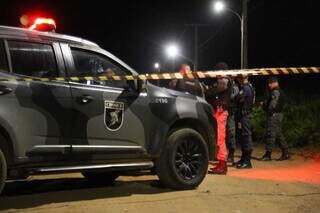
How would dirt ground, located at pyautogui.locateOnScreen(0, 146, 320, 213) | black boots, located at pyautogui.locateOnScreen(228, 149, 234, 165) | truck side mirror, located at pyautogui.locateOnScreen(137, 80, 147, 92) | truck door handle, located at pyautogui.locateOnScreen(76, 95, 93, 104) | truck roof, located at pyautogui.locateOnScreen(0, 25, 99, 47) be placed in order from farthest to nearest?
black boots, located at pyautogui.locateOnScreen(228, 149, 234, 165) → truck side mirror, located at pyautogui.locateOnScreen(137, 80, 147, 92) → truck door handle, located at pyautogui.locateOnScreen(76, 95, 93, 104) → dirt ground, located at pyautogui.locateOnScreen(0, 146, 320, 213) → truck roof, located at pyautogui.locateOnScreen(0, 25, 99, 47)

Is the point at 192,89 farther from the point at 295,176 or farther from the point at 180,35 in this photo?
the point at 180,35

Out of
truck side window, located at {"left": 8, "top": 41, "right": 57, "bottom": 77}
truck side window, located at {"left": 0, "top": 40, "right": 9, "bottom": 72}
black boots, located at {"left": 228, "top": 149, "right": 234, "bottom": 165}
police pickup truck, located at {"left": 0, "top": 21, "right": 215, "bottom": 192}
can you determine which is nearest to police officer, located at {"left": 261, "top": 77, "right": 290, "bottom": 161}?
black boots, located at {"left": 228, "top": 149, "right": 234, "bottom": 165}

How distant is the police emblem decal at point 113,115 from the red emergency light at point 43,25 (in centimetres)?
113

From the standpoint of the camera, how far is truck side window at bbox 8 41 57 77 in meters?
6.62

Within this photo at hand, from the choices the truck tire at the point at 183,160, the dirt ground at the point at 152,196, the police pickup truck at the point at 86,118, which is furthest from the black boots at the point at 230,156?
the truck tire at the point at 183,160

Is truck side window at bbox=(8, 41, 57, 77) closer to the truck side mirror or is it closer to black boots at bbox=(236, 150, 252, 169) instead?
the truck side mirror

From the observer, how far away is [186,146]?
8.08 metres

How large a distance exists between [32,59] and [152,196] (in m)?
2.19

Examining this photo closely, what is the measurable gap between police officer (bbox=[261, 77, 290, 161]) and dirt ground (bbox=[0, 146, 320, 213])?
397 cm

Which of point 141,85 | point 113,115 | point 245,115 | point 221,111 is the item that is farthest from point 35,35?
point 245,115

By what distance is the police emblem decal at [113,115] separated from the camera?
7.14 meters

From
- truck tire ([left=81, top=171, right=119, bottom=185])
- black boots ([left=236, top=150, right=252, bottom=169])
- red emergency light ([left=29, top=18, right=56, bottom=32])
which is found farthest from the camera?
black boots ([left=236, top=150, right=252, bottom=169])

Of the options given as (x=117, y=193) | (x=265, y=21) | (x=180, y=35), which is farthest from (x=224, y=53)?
(x=117, y=193)

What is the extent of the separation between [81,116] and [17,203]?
1190mm
